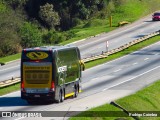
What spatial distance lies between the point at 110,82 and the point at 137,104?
9.55m

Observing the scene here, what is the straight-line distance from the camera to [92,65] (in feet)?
181

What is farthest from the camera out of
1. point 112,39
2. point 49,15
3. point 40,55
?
point 49,15

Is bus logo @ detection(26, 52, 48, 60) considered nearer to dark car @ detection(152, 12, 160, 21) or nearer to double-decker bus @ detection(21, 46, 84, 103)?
double-decker bus @ detection(21, 46, 84, 103)

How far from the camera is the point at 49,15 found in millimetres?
92062

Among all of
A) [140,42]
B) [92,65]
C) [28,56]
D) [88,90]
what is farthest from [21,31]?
[28,56]

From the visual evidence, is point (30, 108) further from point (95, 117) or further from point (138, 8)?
point (138, 8)

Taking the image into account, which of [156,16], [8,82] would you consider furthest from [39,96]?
[156,16]

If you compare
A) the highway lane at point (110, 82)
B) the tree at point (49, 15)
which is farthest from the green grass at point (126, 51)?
the tree at point (49, 15)

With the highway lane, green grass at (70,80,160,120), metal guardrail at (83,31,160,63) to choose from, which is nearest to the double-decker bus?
the highway lane

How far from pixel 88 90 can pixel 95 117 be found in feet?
36.6

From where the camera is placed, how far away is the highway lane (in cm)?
3306

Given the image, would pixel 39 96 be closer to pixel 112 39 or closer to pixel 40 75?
pixel 40 75

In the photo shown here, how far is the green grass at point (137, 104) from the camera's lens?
29556mm

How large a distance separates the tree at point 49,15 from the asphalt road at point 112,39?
455 inches
